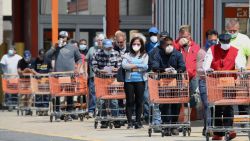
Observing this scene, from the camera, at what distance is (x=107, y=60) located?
2073 centimetres

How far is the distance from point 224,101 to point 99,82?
5219 mm

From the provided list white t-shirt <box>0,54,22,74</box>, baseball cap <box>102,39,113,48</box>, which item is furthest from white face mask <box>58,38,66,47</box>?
white t-shirt <box>0,54,22,74</box>

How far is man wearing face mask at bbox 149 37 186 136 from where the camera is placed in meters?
17.6

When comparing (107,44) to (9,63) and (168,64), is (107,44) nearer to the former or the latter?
(168,64)

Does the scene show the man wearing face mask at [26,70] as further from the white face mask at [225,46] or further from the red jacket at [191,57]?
the white face mask at [225,46]

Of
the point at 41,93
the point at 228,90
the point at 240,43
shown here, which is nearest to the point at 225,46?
the point at 240,43

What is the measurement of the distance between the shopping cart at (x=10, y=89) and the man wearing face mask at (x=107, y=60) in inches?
333

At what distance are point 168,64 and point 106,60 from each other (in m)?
3.18

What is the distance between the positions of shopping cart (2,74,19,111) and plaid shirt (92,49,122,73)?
8.42 meters

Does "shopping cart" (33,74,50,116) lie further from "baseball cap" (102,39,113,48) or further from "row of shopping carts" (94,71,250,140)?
"row of shopping carts" (94,71,250,140)

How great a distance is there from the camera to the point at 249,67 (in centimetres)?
1602

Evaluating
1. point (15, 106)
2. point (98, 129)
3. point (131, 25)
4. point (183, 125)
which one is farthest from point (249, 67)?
point (131, 25)

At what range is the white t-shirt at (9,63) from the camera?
30609 millimetres

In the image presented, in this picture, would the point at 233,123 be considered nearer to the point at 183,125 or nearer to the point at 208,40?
the point at 183,125
